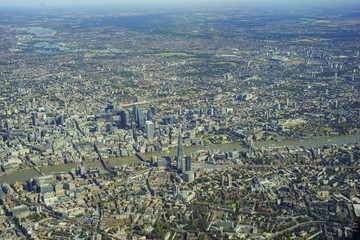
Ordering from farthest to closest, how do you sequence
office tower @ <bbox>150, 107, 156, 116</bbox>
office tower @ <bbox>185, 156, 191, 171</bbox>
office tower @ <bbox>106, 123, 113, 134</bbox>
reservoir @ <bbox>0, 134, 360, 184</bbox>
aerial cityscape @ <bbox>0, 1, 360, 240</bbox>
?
office tower @ <bbox>150, 107, 156, 116</bbox> < office tower @ <bbox>106, 123, 113, 134</bbox> < reservoir @ <bbox>0, 134, 360, 184</bbox> < office tower @ <bbox>185, 156, 191, 171</bbox> < aerial cityscape @ <bbox>0, 1, 360, 240</bbox>

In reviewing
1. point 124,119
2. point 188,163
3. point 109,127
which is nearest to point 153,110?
point 124,119

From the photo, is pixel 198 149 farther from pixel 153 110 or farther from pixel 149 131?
pixel 153 110

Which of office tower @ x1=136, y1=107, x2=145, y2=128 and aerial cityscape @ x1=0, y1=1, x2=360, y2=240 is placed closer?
aerial cityscape @ x1=0, y1=1, x2=360, y2=240

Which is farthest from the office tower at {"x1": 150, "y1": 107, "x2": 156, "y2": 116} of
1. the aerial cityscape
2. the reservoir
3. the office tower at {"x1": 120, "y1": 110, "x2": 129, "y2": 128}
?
the reservoir

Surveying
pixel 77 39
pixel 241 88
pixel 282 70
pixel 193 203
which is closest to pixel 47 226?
pixel 193 203

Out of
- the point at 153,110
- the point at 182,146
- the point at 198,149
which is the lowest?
the point at 198,149

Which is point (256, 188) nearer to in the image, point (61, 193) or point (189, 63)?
point (61, 193)

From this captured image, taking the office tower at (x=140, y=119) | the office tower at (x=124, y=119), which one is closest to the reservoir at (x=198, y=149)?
the office tower at (x=140, y=119)

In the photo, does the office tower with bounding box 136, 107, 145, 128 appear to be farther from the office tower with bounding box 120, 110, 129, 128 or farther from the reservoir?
the reservoir
